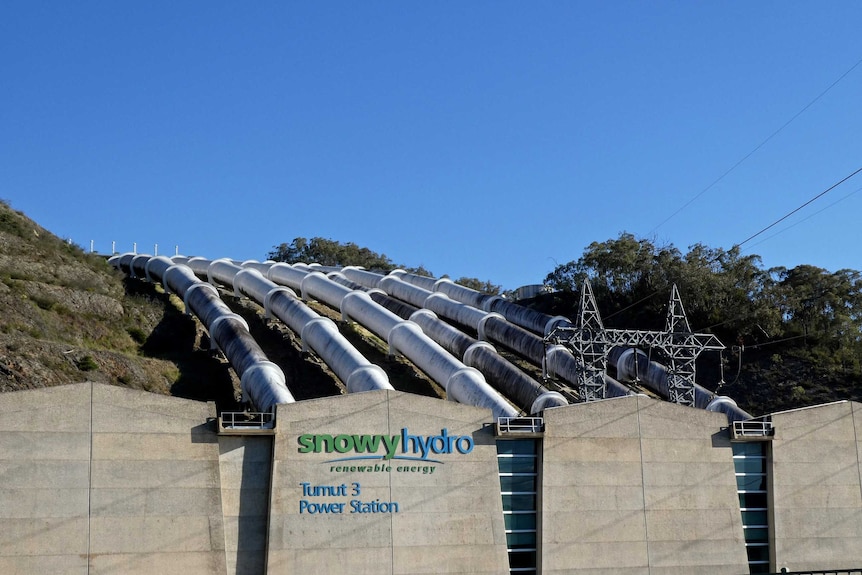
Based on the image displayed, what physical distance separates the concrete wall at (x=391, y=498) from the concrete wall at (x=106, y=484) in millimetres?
2941

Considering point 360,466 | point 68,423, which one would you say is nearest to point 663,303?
point 360,466

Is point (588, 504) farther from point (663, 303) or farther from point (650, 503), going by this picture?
point (663, 303)

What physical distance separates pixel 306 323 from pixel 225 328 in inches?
253

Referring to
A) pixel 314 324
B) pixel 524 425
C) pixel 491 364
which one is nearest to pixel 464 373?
pixel 491 364

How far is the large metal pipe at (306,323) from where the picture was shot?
51.4m

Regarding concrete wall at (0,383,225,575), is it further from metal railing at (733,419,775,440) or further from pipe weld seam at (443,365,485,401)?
metal railing at (733,419,775,440)

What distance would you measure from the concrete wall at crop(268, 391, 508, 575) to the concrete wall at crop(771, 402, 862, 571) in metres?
14.1

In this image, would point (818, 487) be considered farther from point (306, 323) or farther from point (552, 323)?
point (306, 323)

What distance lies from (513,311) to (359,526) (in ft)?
151

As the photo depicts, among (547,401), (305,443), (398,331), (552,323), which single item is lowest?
(305,443)

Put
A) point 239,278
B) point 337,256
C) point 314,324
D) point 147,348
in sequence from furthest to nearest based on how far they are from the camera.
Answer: point 337,256
point 239,278
point 147,348
point 314,324

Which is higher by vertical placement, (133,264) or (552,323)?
(133,264)

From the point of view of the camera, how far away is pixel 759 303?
3056 inches

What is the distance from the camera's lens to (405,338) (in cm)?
6381
